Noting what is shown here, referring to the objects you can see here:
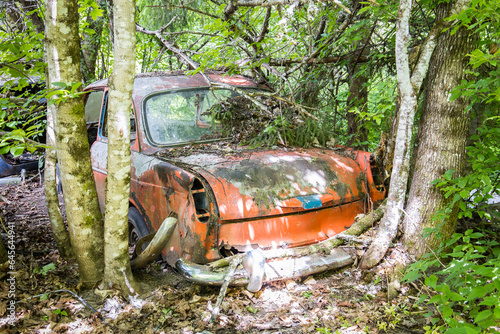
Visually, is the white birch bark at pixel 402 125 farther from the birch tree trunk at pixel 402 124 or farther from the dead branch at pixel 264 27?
the dead branch at pixel 264 27

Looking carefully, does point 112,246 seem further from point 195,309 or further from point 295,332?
point 295,332

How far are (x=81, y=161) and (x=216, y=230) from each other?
4.22ft

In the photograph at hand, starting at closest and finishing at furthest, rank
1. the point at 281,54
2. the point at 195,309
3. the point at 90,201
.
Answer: the point at 195,309
the point at 90,201
the point at 281,54

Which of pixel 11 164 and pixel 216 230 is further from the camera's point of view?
pixel 11 164

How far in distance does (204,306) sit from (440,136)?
2516 millimetres

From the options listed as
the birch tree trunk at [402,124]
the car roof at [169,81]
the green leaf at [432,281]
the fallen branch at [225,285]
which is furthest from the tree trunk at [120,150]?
the green leaf at [432,281]

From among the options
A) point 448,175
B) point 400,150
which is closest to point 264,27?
point 400,150

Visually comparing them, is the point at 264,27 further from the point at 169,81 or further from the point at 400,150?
the point at 400,150

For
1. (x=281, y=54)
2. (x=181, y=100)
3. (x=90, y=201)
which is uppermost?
(x=281, y=54)

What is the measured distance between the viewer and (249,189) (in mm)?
3107

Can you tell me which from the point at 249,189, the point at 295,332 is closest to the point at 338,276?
the point at 295,332

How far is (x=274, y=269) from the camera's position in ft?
9.44

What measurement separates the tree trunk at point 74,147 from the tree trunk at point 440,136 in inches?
113

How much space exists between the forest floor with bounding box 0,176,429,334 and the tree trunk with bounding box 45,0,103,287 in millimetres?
342
